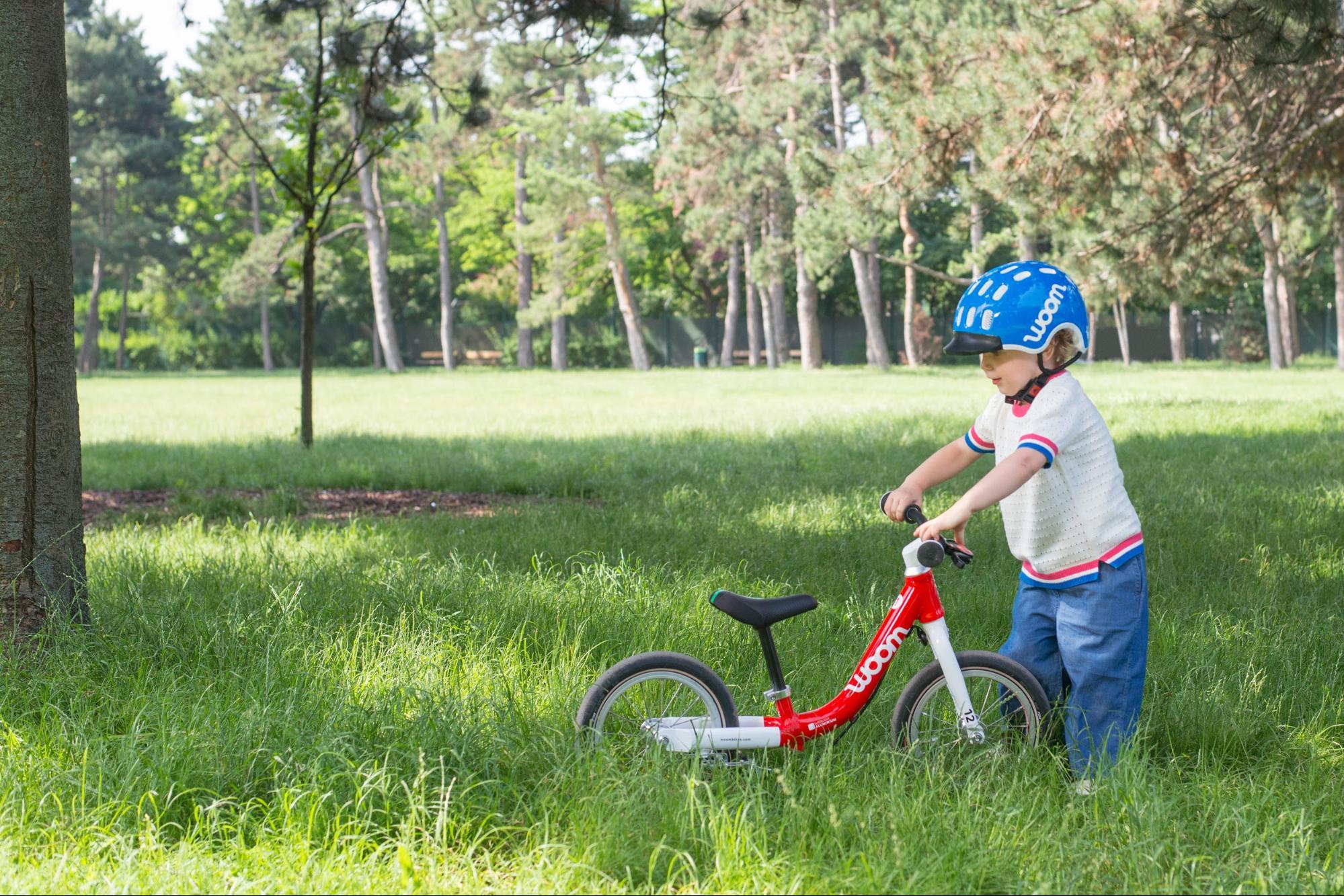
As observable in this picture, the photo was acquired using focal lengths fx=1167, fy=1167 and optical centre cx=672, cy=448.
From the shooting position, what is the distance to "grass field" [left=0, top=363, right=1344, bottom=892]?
8.11 feet

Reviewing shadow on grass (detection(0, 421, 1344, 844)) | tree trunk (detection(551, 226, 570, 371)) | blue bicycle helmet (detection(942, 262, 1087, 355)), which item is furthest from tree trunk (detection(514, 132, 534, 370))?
blue bicycle helmet (detection(942, 262, 1087, 355))

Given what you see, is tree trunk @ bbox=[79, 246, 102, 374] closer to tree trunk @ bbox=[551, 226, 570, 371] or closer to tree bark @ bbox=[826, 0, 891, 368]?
tree trunk @ bbox=[551, 226, 570, 371]

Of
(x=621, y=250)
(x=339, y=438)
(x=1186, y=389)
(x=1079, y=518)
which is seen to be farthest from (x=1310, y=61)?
(x=621, y=250)

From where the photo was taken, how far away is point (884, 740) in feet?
10.7

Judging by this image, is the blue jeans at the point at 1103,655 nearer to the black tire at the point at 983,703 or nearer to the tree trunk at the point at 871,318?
the black tire at the point at 983,703

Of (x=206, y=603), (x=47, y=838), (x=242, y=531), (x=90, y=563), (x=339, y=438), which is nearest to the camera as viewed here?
(x=47, y=838)

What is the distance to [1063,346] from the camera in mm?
3178

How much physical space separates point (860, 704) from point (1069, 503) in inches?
30.8

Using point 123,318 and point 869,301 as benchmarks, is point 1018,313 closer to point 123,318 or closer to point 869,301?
point 869,301

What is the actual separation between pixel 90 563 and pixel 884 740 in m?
3.76

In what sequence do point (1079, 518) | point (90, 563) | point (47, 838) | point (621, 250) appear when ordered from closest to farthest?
point (47, 838) < point (1079, 518) < point (90, 563) < point (621, 250)

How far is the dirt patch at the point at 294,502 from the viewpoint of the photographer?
24.3 feet

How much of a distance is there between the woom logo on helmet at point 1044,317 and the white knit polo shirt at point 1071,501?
0.15 metres

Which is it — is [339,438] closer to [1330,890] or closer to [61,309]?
[61,309]
